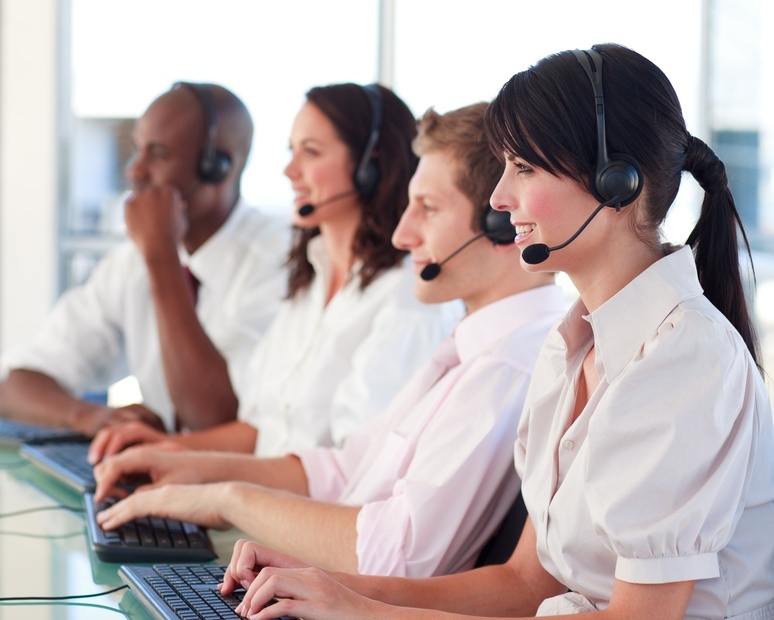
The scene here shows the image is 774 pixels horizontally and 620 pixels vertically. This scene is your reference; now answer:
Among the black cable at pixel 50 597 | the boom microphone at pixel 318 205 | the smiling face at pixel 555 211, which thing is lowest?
the black cable at pixel 50 597

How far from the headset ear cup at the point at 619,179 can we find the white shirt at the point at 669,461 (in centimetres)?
7

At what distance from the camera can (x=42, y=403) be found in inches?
85.9

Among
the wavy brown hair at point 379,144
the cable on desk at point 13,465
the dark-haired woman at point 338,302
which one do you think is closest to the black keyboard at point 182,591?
the dark-haired woman at point 338,302

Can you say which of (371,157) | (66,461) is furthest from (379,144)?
(66,461)

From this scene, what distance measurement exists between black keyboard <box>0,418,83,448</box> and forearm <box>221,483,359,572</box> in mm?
705

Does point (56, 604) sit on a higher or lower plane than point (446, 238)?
lower

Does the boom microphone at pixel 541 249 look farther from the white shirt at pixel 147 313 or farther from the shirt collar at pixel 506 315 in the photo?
the white shirt at pixel 147 313

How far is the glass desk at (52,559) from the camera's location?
43.9 inches

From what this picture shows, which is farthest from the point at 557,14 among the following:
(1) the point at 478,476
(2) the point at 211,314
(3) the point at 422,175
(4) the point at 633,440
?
(4) the point at 633,440

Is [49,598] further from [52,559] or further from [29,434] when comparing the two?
[29,434]

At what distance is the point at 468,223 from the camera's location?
1438mm

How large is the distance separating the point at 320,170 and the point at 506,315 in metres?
0.71

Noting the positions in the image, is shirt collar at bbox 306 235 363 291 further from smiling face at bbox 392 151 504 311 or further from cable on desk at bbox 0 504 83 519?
cable on desk at bbox 0 504 83 519

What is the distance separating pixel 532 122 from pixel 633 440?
0.31m
